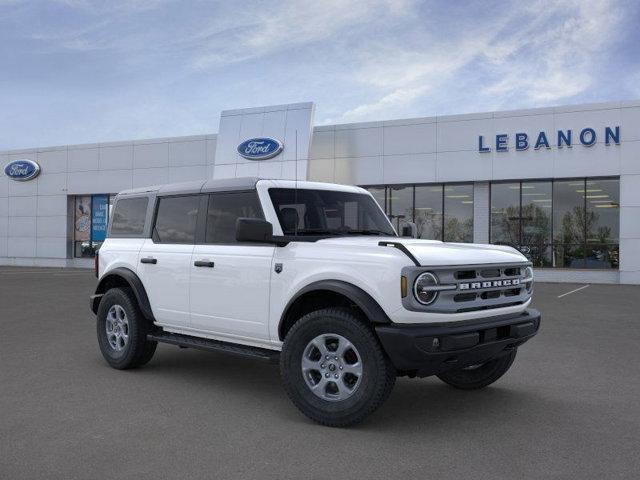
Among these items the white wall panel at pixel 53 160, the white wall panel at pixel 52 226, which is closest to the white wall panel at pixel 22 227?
the white wall panel at pixel 52 226

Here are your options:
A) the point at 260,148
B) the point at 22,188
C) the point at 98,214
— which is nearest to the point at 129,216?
the point at 260,148

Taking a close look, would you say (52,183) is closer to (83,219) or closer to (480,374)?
(83,219)

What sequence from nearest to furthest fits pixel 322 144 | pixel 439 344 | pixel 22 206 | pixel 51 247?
pixel 439 344 < pixel 322 144 < pixel 51 247 < pixel 22 206

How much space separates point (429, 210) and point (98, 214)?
1700cm

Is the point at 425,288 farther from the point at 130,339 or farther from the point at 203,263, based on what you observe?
the point at 130,339

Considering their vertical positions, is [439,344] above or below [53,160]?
below

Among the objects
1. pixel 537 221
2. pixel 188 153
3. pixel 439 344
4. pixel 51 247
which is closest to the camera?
pixel 439 344

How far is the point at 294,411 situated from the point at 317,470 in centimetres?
138

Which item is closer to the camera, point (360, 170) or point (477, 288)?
point (477, 288)

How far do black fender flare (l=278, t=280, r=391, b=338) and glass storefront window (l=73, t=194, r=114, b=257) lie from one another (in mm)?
28833

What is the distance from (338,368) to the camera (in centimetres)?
481

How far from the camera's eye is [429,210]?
25.3 meters

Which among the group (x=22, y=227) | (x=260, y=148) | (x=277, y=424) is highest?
(x=260, y=148)

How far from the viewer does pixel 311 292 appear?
16.8 feet
